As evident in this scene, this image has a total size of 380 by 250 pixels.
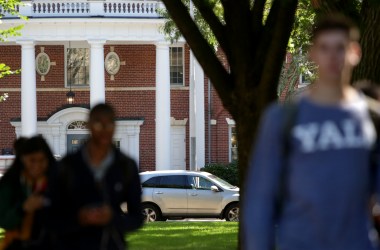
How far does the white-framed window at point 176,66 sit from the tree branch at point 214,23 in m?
37.6

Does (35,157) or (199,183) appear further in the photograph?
(199,183)

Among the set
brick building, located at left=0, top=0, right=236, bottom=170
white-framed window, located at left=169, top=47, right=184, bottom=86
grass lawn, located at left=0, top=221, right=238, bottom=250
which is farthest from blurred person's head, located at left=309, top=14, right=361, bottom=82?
white-framed window, located at left=169, top=47, right=184, bottom=86

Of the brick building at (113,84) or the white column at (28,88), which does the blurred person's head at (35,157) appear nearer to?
the brick building at (113,84)

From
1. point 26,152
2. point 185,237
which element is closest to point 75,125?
point 185,237

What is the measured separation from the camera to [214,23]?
10703 millimetres

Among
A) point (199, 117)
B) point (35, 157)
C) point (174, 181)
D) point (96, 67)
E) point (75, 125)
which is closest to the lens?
point (35, 157)

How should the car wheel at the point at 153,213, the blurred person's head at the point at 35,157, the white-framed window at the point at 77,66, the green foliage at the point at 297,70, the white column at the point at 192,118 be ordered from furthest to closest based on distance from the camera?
the white-framed window at the point at 77,66, the white column at the point at 192,118, the green foliage at the point at 297,70, the car wheel at the point at 153,213, the blurred person's head at the point at 35,157

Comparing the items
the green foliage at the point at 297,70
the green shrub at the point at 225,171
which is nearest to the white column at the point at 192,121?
the green shrub at the point at 225,171

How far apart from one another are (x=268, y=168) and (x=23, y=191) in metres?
3.34

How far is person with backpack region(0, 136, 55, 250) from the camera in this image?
719 centimetres

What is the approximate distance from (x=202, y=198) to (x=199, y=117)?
17652 millimetres

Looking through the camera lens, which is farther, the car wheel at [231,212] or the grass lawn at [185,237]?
the car wheel at [231,212]

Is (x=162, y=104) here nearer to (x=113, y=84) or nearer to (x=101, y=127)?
(x=113, y=84)

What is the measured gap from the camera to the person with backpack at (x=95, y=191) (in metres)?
6.26
